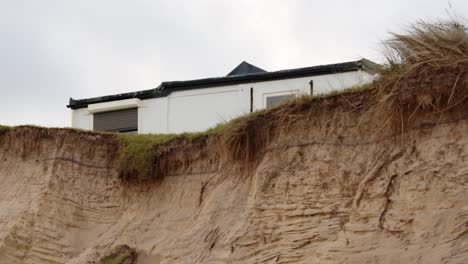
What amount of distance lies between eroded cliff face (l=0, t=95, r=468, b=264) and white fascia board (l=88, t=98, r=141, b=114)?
2649 millimetres

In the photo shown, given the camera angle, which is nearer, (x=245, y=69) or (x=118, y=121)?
(x=118, y=121)

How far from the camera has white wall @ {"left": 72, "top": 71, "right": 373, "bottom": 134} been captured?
63.5 ft

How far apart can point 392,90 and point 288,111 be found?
216 centimetres

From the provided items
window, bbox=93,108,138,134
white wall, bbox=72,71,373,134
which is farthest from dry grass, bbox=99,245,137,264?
window, bbox=93,108,138,134

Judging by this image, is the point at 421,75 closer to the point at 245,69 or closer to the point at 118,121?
the point at 245,69

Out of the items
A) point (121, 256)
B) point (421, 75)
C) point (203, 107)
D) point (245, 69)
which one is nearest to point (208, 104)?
point (203, 107)

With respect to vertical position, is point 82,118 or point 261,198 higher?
point 82,118

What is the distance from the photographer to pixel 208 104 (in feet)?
66.6

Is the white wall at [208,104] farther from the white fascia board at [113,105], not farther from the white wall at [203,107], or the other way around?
the white fascia board at [113,105]

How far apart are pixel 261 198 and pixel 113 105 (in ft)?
25.8

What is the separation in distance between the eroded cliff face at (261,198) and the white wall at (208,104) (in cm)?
234

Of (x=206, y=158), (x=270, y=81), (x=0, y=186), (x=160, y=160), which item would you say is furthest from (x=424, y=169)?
(x=0, y=186)

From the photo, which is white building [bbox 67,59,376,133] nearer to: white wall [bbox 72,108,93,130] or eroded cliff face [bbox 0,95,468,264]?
white wall [bbox 72,108,93,130]

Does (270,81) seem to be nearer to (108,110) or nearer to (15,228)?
(108,110)
